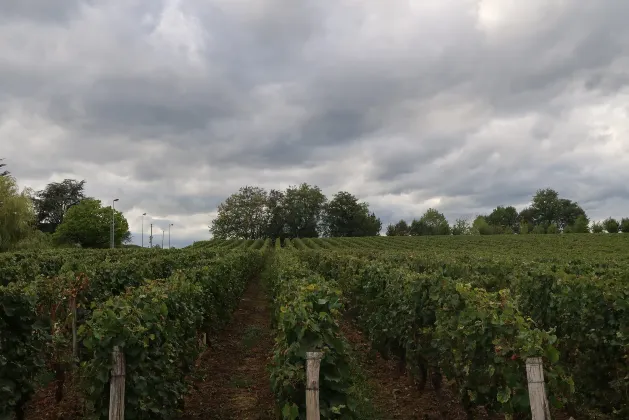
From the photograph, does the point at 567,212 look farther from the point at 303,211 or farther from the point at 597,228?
the point at 303,211

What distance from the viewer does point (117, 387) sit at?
4.78 m

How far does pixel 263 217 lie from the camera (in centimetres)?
12000

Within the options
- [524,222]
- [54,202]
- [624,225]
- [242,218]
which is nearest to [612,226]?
[624,225]

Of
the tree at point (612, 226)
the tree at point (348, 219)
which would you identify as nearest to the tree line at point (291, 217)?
the tree at point (348, 219)

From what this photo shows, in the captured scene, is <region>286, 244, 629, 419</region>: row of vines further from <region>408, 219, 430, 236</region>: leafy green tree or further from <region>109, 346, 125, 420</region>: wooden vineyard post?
→ <region>408, 219, 430, 236</region>: leafy green tree

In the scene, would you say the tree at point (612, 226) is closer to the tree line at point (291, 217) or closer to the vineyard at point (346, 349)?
the tree line at point (291, 217)

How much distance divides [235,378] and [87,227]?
305 feet

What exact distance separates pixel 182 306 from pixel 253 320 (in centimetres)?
894

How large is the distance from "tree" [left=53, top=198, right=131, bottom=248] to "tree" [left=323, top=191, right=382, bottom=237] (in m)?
48.6

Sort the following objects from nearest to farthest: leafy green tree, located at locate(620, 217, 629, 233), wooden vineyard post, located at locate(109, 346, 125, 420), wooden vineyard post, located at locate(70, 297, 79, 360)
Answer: wooden vineyard post, located at locate(109, 346, 125, 420), wooden vineyard post, located at locate(70, 297, 79, 360), leafy green tree, located at locate(620, 217, 629, 233)

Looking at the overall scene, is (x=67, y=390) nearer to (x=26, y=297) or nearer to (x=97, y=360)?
(x=26, y=297)

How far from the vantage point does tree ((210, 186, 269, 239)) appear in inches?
4688

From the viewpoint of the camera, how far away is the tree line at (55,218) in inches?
1913

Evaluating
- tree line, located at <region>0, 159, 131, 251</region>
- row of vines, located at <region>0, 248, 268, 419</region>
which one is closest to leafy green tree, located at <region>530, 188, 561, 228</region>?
tree line, located at <region>0, 159, 131, 251</region>
